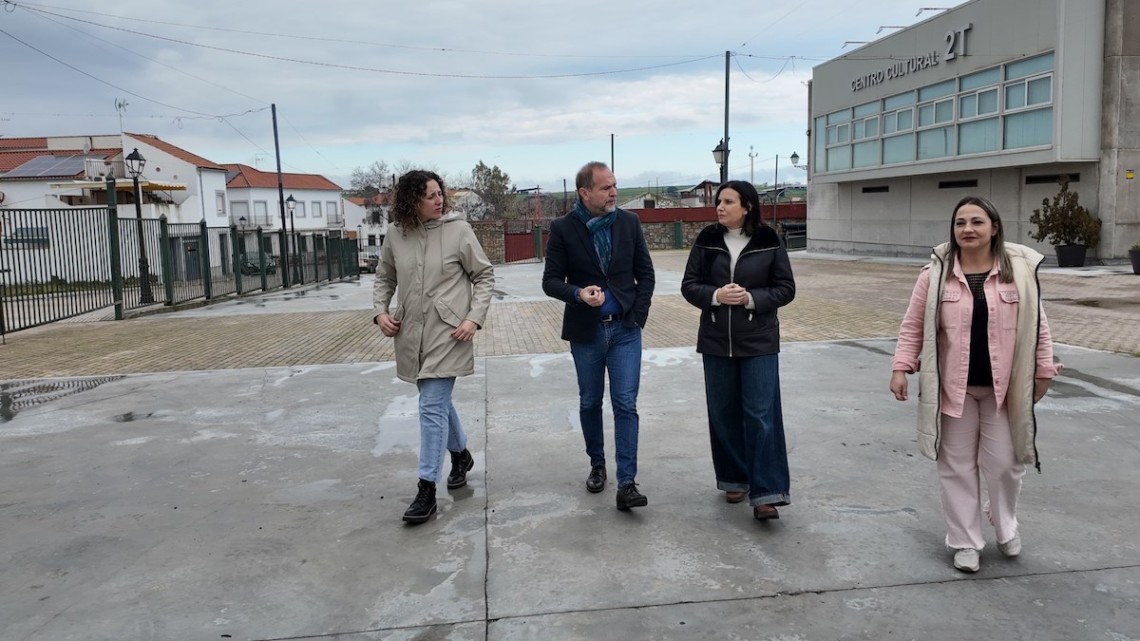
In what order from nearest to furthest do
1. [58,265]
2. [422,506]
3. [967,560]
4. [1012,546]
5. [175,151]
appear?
[967,560] → [1012,546] → [422,506] → [58,265] → [175,151]

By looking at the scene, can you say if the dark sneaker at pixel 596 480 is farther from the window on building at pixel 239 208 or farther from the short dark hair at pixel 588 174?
the window on building at pixel 239 208

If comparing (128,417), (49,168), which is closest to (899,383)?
(128,417)

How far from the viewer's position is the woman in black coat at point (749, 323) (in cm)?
398

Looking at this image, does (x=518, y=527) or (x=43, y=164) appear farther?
(x=43, y=164)

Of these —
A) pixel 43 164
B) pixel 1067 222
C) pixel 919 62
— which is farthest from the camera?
pixel 43 164

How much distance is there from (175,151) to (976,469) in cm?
5834

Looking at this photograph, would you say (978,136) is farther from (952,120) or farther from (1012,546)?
(1012,546)

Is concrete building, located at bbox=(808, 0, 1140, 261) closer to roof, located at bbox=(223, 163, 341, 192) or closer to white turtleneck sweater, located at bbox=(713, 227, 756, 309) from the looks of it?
white turtleneck sweater, located at bbox=(713, 227, 756, 309)

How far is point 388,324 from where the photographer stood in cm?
426

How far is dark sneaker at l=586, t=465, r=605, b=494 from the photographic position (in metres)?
4.54

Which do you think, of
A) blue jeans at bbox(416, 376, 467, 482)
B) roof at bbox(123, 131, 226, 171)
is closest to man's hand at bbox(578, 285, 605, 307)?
blue jeans at bbox(416, 376, 467, 482)

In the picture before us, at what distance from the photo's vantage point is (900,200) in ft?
96.2

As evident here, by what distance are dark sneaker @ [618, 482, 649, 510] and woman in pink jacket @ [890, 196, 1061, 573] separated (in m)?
1.34

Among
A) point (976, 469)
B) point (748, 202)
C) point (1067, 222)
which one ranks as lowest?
point (976, 469)
